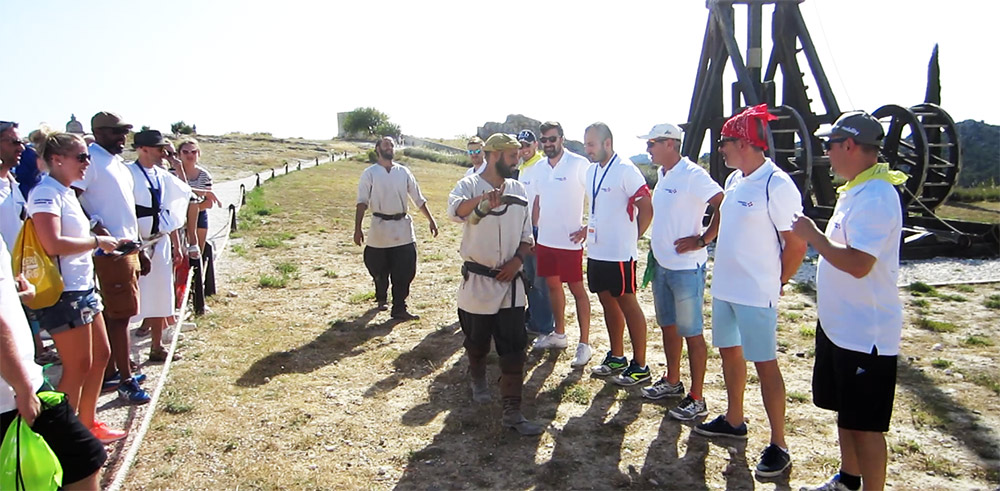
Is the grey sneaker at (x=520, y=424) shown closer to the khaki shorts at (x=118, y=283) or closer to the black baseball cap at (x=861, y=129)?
the black baseball cap at (x=861, y=129)

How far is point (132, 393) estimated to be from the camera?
4.76 metres

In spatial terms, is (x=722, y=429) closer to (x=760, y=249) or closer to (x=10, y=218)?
(x=760, y=249)

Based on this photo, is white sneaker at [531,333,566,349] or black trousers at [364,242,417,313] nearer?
white sneaker at [531,333,566,349]

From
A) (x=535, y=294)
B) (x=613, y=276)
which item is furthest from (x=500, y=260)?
(x=535, y=294)

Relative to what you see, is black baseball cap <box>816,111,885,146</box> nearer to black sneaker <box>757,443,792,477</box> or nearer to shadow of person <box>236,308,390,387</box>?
black sneaker <box>757,443,792,477</box>

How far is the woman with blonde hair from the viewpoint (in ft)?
11.3

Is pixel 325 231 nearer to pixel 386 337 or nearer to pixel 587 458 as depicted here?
pixel 386 337

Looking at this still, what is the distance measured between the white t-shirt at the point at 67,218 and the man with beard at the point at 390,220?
11.6ft

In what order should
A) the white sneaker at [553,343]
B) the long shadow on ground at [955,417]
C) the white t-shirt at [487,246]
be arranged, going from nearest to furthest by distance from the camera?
1. the long shadow on ground at [955,417]
2. the white t-shirt at [487,246]
3. the white sneaker at [553,343]

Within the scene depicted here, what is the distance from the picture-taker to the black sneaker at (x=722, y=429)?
14.0 feet

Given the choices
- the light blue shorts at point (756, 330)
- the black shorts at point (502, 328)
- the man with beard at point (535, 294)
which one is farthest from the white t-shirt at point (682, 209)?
the man with beard at point (535, 294)

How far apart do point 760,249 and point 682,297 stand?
0.88m

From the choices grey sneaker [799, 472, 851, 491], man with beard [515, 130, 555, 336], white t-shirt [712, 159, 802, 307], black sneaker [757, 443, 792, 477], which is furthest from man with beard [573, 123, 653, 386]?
grey sneaker [799, 472, 851, 491]

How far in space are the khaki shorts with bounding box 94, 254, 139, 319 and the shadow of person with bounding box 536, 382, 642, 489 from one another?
9.41 ft
